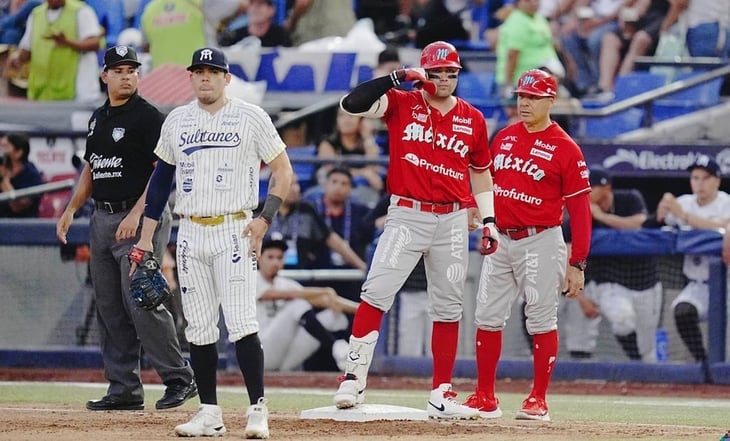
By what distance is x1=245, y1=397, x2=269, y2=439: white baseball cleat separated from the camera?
286 inches

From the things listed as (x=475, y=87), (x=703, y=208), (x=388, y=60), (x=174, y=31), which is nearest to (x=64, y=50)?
(x=174, y=31)

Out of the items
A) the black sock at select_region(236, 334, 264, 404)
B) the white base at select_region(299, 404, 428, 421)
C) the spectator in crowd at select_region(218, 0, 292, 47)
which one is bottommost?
the white base at select_region(299, 404, 428, 421)

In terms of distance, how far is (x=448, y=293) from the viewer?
837 centimetres

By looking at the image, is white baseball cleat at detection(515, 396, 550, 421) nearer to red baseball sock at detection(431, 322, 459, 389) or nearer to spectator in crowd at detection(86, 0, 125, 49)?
red baseball sock at detection(431, 322, 459, 389)

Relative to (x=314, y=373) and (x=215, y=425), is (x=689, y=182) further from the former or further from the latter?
(x=215, y=425)

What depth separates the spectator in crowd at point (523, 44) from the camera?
50.3ft

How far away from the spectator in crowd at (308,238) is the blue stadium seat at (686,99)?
453 cm

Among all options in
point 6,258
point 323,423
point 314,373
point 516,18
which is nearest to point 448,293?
point 323,423

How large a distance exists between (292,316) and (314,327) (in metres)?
0.22

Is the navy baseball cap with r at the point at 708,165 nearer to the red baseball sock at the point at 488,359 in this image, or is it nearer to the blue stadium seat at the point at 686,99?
the blue stadium seat at the point at 686,99

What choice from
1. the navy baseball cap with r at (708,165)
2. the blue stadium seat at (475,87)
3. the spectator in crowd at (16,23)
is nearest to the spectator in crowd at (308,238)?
the navy baseball cap with r at (708,165)

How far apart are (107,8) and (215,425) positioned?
34.6 ft

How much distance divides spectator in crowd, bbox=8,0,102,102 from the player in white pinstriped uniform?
29.0ft

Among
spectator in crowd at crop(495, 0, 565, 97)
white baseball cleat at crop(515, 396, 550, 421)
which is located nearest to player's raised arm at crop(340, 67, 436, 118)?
white baseball cleat at crop(515, 396, 550, 421)
